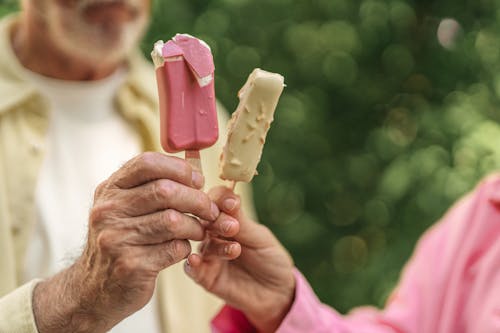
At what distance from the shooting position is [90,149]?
1768 mm

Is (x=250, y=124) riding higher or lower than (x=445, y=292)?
higher

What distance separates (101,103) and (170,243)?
0.94 meters

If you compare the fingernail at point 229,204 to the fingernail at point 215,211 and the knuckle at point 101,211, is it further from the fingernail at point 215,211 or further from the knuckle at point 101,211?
the knuckle at point 101,211

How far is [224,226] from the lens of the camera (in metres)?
1.06

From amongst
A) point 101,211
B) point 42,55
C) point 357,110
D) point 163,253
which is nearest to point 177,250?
point 163,253

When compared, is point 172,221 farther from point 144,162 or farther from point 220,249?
point 220,249

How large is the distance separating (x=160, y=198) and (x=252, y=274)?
0.37 m

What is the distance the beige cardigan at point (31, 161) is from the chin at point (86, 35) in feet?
0.44

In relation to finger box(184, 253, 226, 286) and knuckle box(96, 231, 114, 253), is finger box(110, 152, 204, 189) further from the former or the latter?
finger box(184, 253, 226, 286)

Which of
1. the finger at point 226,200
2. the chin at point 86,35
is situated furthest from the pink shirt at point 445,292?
the chin at point 86,35

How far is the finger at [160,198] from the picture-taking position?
3.15ft

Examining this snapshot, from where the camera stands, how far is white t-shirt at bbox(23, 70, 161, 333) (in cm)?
159

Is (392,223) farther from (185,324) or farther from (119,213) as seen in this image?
(119,213)

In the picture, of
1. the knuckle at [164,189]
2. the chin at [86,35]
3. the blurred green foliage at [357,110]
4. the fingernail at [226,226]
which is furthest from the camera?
the blurred green foliage at [357,110]
